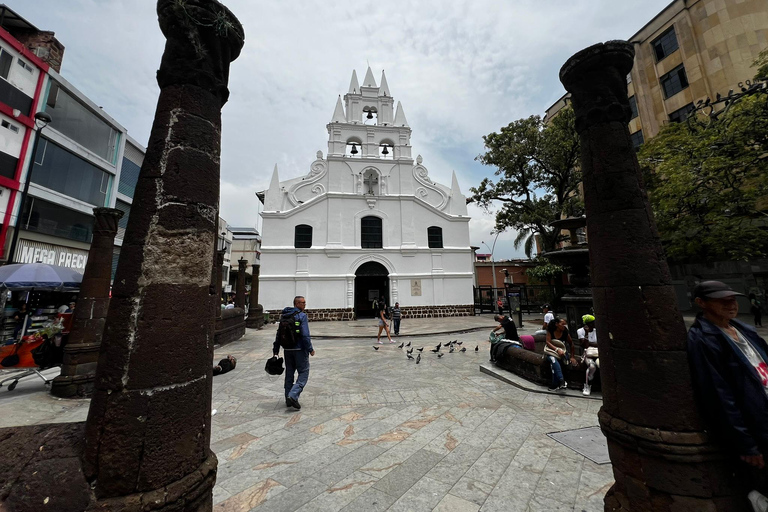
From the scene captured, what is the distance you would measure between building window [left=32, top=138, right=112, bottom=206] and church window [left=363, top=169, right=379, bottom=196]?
15.1 m

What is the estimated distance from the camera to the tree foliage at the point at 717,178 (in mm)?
7953

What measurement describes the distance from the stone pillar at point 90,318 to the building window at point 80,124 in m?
14.3

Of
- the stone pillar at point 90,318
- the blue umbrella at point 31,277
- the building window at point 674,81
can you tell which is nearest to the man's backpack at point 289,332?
the stone pillar at point 90,318

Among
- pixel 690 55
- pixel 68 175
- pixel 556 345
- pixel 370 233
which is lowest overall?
pixel 556 345

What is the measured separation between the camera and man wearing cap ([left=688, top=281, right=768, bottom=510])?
Result: 1.66 meters

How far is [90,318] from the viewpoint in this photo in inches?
209

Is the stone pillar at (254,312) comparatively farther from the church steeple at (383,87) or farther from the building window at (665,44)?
the building window at (665,44)

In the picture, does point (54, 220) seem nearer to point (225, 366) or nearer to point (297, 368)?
point (225, 366)

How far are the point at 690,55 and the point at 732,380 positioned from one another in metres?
23.5

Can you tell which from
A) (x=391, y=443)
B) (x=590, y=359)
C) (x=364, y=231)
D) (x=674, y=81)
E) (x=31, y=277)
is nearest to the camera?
(x=391, y=443)

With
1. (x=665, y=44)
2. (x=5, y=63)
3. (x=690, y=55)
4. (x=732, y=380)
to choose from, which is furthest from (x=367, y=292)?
(x=665, y=44)

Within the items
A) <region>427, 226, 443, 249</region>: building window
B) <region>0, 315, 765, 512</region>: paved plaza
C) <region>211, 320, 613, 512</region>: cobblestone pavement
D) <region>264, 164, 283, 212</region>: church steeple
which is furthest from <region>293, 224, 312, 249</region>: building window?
<region>211, 320, 613, 512</region>: cobblestone pavement

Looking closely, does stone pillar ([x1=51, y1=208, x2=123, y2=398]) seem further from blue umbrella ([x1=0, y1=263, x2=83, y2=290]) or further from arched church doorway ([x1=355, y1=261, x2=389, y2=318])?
arched church doorway ([x1=355, y1=261, x2=389, y2=318])

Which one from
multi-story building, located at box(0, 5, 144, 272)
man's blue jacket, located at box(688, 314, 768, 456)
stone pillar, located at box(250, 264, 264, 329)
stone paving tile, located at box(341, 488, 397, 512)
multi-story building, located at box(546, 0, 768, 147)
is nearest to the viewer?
man's blue jacket, located at box(688, 314, 768, 456)
